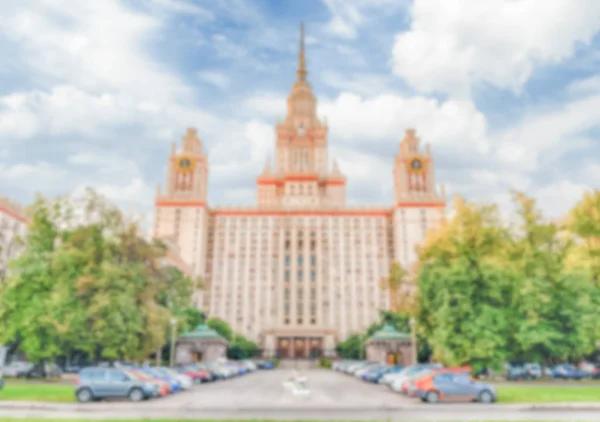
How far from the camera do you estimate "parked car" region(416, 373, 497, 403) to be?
72.2ft

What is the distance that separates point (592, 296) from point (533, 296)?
5.21m

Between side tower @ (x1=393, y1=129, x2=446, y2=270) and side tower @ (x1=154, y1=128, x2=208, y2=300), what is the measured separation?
48242 millimetres

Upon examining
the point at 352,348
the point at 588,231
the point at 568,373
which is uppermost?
the point at 588,231

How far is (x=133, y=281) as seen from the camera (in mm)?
35281

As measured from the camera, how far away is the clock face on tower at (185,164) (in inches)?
5032

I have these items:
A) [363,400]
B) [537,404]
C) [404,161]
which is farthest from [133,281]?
[404,161]

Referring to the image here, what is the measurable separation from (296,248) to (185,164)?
117ft

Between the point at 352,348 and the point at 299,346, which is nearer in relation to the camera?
the point at 352,348

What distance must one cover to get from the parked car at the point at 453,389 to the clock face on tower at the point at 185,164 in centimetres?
11190

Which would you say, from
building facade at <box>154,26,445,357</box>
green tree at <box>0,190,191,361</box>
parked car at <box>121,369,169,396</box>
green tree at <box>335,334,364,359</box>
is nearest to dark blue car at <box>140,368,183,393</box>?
parked car at <box>121,369,169,396</box>

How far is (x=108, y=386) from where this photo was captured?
22719 millimetres

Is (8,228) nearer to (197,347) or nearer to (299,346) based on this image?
(197,347)

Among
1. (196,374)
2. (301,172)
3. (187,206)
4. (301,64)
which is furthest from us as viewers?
(301,64)

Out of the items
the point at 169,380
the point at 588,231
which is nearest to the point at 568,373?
the point at 588,231
